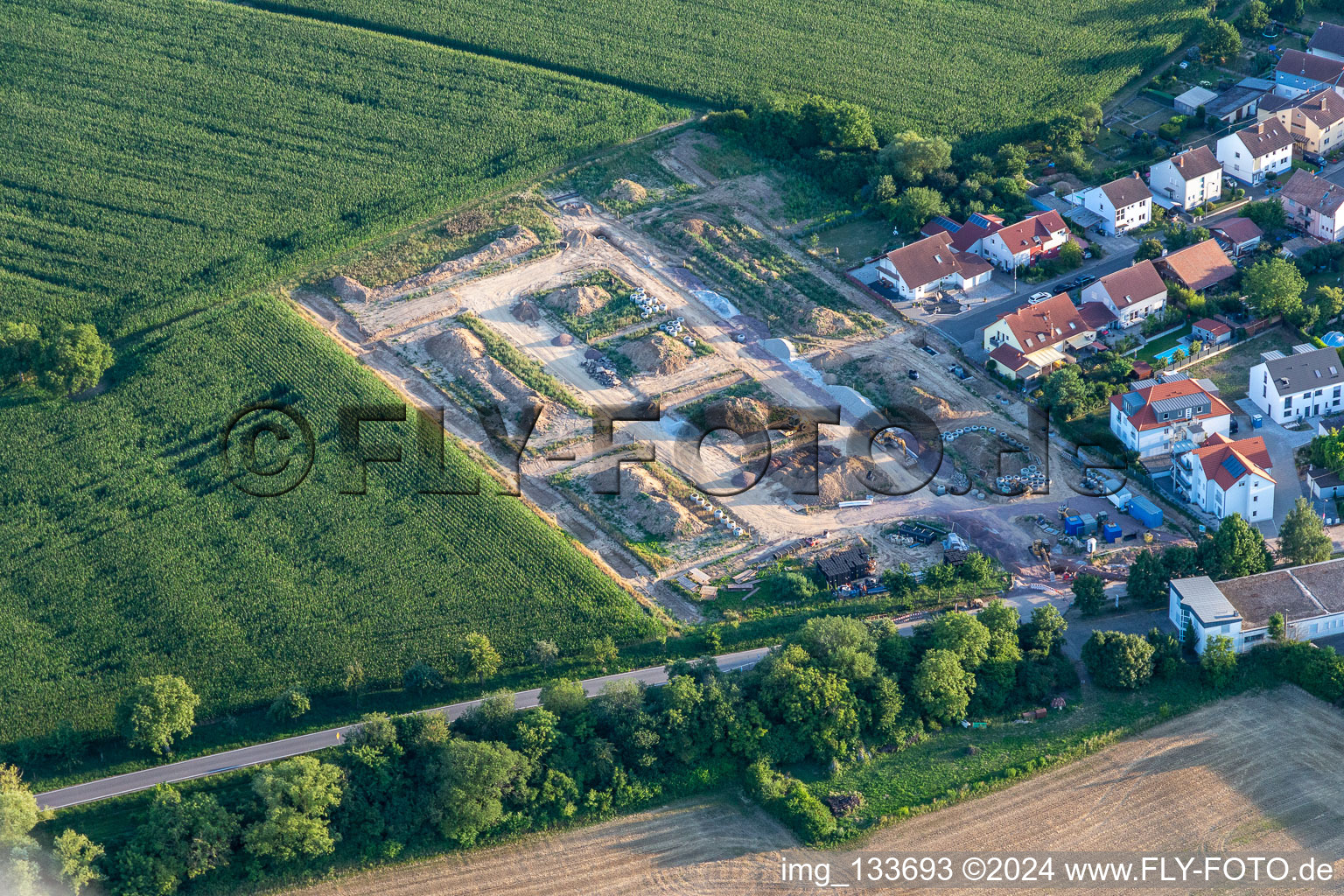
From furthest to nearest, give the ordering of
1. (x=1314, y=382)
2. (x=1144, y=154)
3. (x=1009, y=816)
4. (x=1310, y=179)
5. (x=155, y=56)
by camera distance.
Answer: (x=155, y=56) → (x=1144, y=154) → (x=1310, y=179) → (x=1314, y=382) → (x=1009, y=816)

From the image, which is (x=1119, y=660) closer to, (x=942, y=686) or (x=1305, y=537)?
(x=942, y=686)

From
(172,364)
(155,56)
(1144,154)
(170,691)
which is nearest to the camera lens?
(170,691)

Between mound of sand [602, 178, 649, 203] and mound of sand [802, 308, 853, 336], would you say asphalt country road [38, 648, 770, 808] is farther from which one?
mound of sand [602, 178, 649, 203]

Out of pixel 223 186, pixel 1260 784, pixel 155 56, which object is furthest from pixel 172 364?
pixel 1260 784

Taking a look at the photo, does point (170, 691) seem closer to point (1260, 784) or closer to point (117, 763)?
point (117, 763)

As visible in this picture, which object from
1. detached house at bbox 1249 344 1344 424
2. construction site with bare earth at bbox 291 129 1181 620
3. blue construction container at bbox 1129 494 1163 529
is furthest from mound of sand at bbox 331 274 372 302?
detached house at bbox 1249 344 1344 424

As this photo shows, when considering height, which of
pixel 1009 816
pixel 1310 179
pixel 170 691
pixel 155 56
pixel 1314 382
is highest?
pixel 155 56
